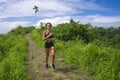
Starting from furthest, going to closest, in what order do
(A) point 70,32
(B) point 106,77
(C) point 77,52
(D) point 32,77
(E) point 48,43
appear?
1. (A) point 70,32
2. (C) point 77,52
3. (E) point 48,43
4. (D) point 32,77
5. (B) point 106,77

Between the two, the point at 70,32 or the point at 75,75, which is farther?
the point at 70,32

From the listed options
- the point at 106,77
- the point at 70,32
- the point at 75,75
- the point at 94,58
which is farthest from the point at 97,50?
the point at 70,32

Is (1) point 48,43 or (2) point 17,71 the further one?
(1) point 48,43

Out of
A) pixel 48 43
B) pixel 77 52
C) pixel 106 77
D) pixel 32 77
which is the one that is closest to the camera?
pixel 106 77

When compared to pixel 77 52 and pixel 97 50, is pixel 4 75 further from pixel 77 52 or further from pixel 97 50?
pixel 77 52

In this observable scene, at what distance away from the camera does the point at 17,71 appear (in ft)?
35.0

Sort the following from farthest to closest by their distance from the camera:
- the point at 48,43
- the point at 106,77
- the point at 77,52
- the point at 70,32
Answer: the point at 70,32 → the point at 77,52 → the point at 48,43 → the point at 106,77

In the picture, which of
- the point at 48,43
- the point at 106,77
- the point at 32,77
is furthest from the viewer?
the point at 48,43

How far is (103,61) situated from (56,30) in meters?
26.0

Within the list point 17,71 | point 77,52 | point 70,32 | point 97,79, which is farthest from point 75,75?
point 70,32

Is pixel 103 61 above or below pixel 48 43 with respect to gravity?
below

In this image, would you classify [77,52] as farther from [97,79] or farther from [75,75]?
[97,79]

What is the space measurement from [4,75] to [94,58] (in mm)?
3973

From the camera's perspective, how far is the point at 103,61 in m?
11.9
